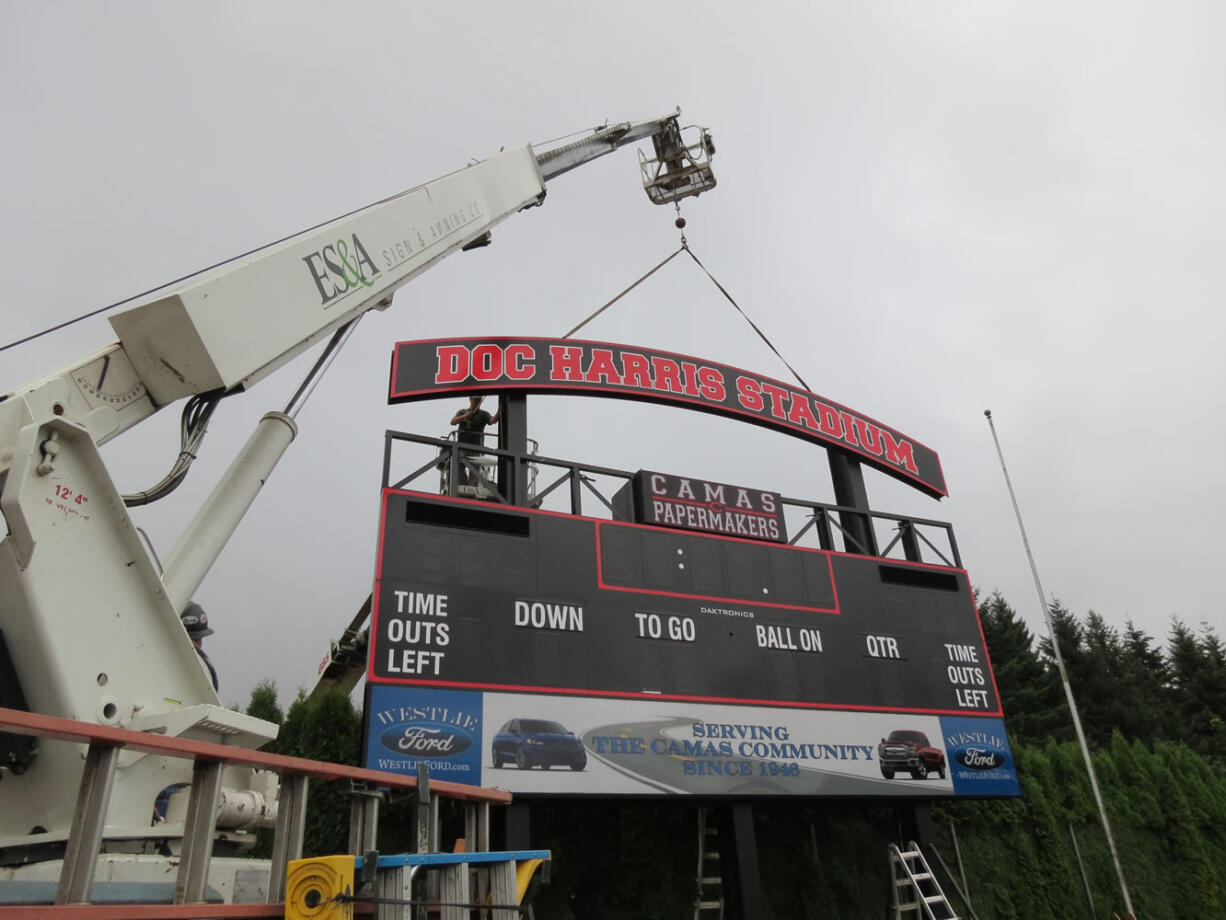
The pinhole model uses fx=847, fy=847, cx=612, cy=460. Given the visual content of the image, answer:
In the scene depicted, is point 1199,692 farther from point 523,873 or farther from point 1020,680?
point 523,873

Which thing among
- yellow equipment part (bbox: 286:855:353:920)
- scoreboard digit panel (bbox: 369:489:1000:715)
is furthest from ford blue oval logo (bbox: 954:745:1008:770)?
yellow equipment part (bbox: 286:855:353:920)

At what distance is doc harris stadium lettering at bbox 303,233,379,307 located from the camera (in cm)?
652

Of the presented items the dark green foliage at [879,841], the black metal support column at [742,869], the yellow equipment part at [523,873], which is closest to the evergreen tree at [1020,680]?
the dark green foliage at [879,841]

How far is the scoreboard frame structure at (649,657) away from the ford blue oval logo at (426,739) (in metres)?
0.01

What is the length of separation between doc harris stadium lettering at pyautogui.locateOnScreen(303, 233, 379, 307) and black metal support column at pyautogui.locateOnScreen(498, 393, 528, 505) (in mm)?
4217

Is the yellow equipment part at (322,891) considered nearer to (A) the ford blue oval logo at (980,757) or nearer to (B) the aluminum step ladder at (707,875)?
(B) the aluminum step ladder at (707,875)

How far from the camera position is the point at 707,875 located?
12.5m

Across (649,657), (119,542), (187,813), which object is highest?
(649,657)

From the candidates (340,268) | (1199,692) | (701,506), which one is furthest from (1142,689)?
(340,268)

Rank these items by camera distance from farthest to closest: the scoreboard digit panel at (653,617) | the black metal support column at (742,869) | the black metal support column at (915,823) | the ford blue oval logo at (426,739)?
1. the black metal support column at (915,823)
2. the black metal support column at (742,869)
3. the scoreboard digit panel at (653,617)
4. the ford blue oval logo at (426,739)

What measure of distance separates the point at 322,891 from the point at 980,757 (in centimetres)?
1142

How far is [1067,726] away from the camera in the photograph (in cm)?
3453

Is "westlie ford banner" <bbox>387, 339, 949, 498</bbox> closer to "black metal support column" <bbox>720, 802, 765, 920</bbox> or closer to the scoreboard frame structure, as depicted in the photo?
the scoreboard frame structure

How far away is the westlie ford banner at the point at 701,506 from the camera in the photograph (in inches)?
461
